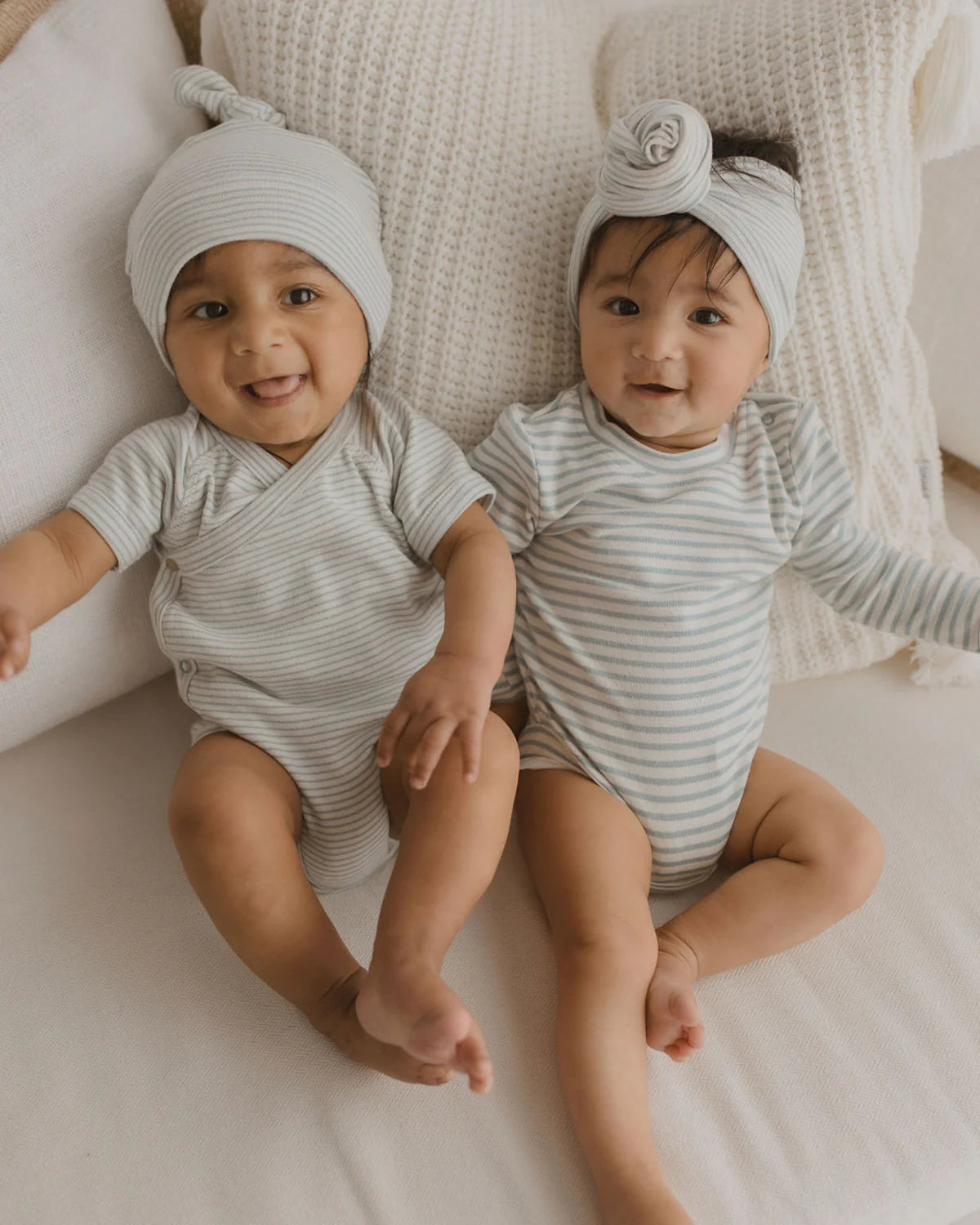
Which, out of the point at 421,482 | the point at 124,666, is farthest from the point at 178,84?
the point at 124,666

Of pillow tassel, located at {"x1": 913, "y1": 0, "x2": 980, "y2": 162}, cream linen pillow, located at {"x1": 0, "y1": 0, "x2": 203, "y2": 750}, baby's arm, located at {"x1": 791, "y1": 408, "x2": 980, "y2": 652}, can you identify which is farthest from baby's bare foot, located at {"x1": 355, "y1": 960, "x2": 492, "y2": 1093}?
pillow tassel, located at {"x1": 913, "y1": 0, "x2": 980, "y2": 162}

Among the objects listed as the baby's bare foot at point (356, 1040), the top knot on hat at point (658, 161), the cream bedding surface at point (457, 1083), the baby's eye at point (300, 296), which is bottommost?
the cream bedding surface at point (457, 1083)

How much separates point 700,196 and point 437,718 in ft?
1.68

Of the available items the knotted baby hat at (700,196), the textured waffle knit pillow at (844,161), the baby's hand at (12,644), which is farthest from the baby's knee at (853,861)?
the baby's hand at (12,644)

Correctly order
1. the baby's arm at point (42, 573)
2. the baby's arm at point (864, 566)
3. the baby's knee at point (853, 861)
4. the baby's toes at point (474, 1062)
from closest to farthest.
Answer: the baby's toes at point (474, 1062)
the baby's arm at point (42, 573)
the baby's knee at point (853, 861)
the baby's arm at point (864, 566)

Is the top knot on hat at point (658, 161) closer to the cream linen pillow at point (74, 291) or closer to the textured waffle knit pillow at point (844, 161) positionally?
the textured waffle knit pillow at point (844, 161)

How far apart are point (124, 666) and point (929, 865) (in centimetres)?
81

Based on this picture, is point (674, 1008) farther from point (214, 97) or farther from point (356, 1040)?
point (214, 97)

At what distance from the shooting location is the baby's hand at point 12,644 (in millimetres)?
808

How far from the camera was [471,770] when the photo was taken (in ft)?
2.56

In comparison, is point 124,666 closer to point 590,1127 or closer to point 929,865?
point 590,1127

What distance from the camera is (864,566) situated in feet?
3.49

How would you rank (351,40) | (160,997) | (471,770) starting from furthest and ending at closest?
(351,40) → (160,997) → (471,770)

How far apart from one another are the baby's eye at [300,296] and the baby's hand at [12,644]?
36cm
